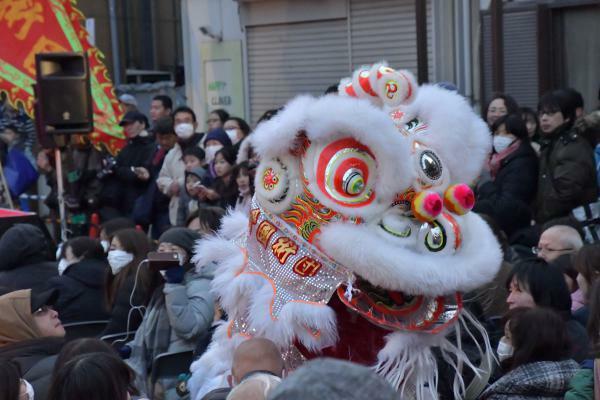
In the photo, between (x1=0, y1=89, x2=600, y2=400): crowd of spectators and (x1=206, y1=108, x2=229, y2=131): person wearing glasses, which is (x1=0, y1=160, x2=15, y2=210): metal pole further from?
(x1=206, y1=108, x2=229, y2=131): person wearing glasses

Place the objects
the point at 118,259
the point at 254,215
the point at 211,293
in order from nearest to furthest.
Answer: the point at 254,215
the point at 211,293
the point at 118,259

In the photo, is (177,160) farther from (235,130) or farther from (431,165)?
(431,165)

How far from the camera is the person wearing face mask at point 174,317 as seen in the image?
19.1 feet

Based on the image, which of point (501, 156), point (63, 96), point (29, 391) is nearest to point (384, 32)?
point (63, 96)

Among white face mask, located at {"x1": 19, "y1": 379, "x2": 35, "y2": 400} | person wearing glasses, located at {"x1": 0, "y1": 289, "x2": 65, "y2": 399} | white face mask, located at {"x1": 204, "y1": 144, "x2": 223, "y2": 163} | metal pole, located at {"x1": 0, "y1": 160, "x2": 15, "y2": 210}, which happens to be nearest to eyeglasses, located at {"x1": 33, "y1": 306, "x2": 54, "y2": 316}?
person wearing glasses, located at {"x1": 0, "y1": 289, "x2": 65, "y2": 399}

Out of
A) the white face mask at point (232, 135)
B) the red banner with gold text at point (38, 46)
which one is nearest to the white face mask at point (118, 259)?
the white face mask at point (232, 135)

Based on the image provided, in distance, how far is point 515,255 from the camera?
20.5ft

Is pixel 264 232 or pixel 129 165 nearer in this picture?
pixel 264 232

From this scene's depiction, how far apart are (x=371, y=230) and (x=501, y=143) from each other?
4007mm

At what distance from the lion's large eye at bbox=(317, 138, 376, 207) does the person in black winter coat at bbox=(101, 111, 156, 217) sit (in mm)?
6554

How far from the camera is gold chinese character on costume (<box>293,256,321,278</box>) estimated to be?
410 centimetres

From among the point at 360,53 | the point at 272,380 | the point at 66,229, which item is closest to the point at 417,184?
the point at 272,380

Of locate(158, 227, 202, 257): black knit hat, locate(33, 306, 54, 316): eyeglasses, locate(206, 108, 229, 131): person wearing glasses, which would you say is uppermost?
locate(206, 108, 229, 131): person wearing glasses

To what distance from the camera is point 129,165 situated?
34.6 feet
